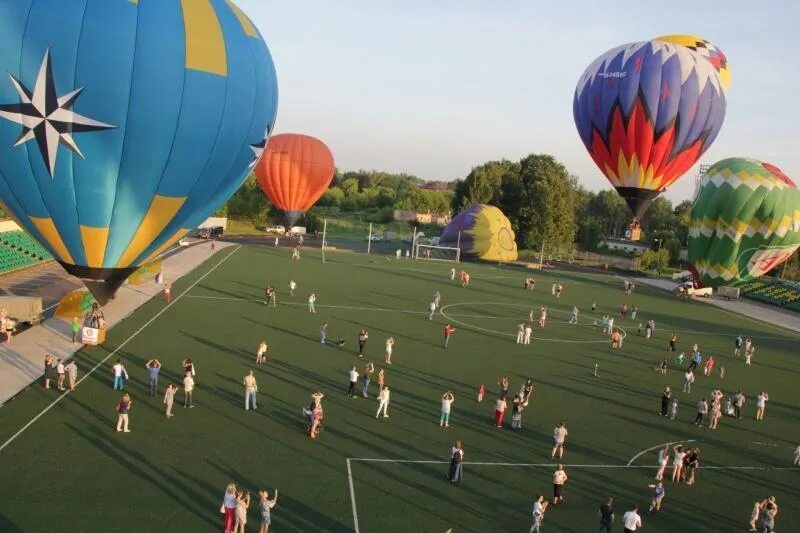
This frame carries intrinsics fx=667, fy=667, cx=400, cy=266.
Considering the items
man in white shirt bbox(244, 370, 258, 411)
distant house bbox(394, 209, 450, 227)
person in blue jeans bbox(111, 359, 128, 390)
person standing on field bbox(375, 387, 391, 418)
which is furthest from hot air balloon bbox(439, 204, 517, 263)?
person in blue jeans bbox(111, 359, 128, 390)

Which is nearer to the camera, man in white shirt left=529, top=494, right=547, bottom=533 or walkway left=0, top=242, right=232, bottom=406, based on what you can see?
man in white shirt left=529, top=494, right=547, bottom=533

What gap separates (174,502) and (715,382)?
771 inches

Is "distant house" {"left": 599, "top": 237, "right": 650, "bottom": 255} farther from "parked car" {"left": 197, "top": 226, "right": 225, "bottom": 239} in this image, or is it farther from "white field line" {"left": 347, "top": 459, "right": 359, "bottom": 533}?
"white field line" {"left": 347, "top": 459, "right": 359, "bottom": 533}

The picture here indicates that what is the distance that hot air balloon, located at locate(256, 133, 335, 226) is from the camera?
59031 millimetres

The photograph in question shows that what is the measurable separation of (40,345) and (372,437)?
1211 cm

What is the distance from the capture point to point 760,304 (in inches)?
1897

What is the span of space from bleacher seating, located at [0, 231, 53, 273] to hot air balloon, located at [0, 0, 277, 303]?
19.4 meters

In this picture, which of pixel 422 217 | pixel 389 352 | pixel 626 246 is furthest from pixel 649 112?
pixel 422 217

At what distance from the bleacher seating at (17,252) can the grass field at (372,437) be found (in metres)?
11.7

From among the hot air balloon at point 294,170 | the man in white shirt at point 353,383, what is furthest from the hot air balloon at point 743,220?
the man in white shirt at point 353,383

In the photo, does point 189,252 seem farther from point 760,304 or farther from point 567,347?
point 760,304

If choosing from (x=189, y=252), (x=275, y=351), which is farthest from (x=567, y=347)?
(x=189, y=252)

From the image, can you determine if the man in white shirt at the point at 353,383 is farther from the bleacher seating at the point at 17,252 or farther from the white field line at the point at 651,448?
the bleacher seating at the point at 17,252

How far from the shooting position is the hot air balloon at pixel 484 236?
62250 mm
